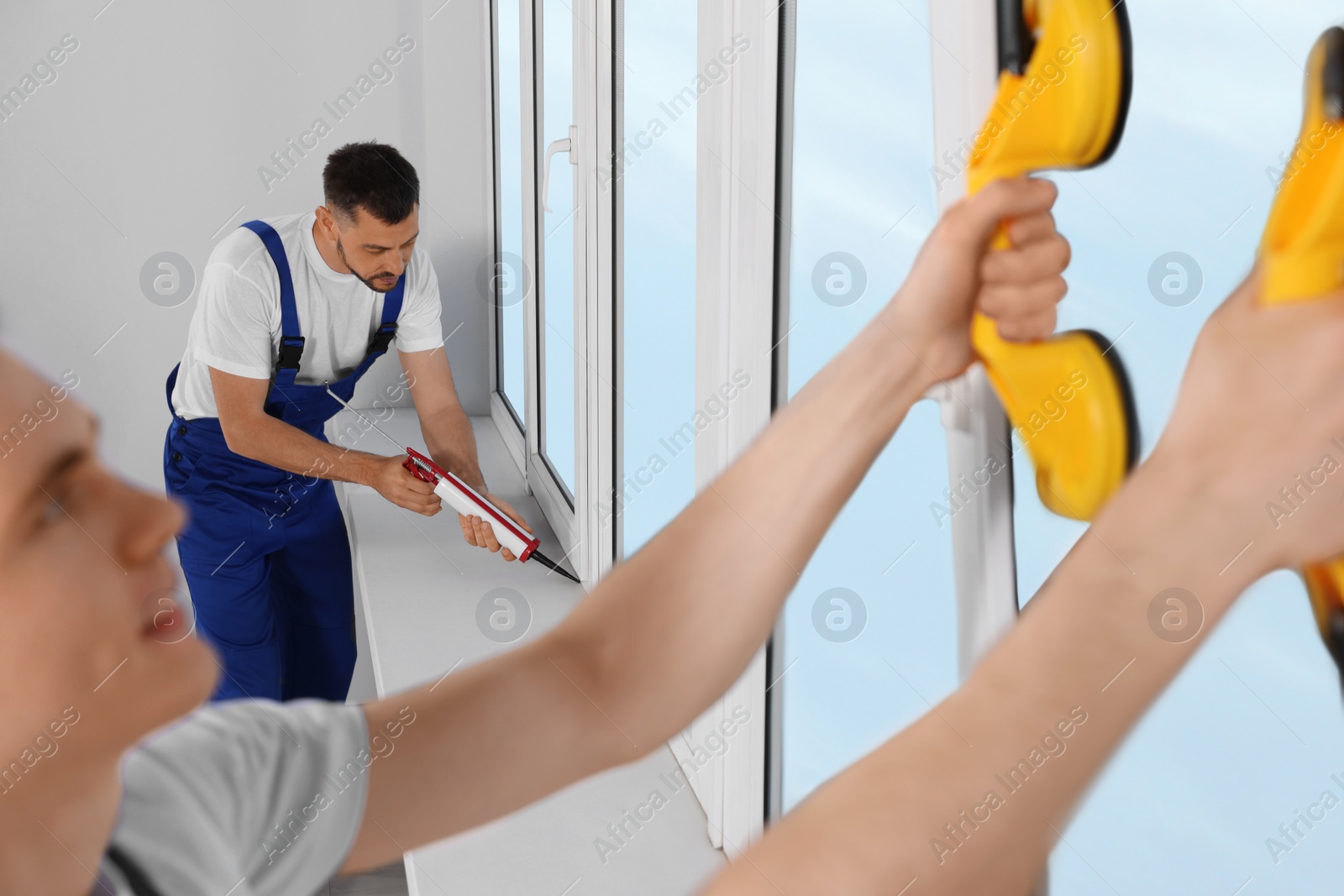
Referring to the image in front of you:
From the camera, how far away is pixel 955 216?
1.63 ft

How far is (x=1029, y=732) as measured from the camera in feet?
0.95

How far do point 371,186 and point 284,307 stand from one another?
0.25 meters

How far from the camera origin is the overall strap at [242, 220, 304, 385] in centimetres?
167

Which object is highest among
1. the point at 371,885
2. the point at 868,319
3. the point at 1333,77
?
the point at 1333,77

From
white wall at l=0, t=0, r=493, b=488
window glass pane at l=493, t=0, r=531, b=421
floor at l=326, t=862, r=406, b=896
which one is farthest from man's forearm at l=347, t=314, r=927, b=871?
white wall at l=0, t=0, r=493, b=488

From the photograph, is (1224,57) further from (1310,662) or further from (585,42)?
(585,42)

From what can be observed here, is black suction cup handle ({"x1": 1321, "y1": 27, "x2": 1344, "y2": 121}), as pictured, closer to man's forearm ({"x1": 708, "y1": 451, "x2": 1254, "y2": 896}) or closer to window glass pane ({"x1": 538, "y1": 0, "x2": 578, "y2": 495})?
man's forearm ({"x1": 708, "y1": 451, "x2": 1254, "y2": 896})

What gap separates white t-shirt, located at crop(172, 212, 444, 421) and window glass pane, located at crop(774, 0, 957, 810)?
1.09 metres

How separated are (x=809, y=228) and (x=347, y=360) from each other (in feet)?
A: 4.04

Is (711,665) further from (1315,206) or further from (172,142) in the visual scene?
(172,142)

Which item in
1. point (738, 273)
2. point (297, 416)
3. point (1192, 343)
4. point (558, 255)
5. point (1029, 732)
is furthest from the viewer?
point (558, 255)

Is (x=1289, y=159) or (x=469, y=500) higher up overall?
(x=1289, y=159)

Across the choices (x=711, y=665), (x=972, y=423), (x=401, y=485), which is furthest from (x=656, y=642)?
(x=401, y=485)

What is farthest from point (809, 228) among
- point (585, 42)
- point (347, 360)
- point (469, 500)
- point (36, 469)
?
point (347, 360)
